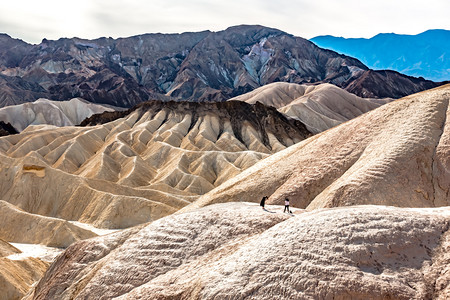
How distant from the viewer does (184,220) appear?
55.6 feet

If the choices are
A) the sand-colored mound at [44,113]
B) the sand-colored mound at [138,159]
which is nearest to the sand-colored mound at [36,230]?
the sand-colored mound at [138,159]

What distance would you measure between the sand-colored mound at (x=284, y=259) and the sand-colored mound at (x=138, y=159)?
3971 centimetres

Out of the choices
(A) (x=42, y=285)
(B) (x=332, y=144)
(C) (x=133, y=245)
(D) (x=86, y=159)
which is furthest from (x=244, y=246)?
(D) (x=86, y=159)

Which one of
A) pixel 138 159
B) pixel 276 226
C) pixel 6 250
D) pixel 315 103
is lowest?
pixel 6 250

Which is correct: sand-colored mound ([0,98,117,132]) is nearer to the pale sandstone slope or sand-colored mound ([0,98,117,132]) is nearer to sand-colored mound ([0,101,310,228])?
sand-colored mound ([0,101,310,228])

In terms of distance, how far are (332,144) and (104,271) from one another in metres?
16.3

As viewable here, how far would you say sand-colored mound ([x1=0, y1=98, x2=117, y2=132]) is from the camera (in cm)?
14000

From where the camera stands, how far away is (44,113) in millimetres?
145625

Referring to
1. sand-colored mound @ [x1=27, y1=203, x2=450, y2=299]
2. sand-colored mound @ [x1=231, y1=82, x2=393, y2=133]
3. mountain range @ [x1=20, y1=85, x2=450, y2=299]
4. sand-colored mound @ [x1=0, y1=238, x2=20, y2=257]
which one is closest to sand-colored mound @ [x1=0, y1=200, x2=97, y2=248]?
sand-colored mound @ [x1=0, y1=238, x2=20, y2=257]

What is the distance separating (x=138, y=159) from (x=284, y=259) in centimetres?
6845

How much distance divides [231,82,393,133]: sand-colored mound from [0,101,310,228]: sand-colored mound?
31.9 m

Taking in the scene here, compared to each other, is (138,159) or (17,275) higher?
(138,159)

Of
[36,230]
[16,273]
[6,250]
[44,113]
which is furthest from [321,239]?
[44,113]

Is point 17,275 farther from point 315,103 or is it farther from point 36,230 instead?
point 315,103
